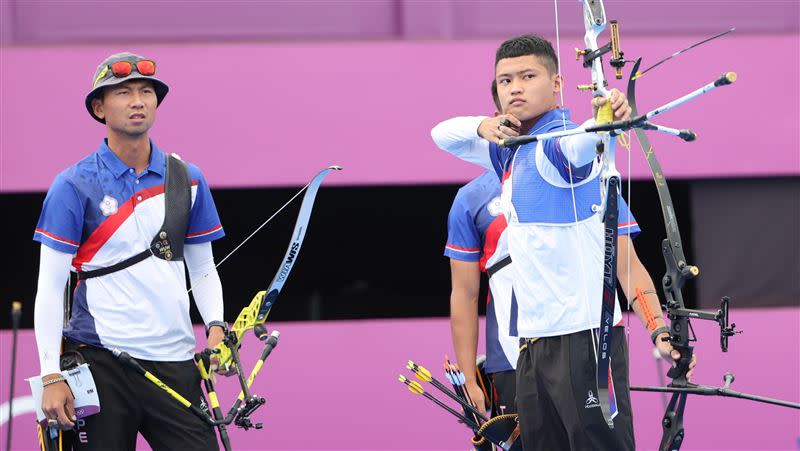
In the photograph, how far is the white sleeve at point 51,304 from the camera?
11.6 feet

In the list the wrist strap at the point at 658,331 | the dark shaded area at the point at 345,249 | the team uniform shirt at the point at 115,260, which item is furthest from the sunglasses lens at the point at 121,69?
the dark shaded area at the point at 345,249

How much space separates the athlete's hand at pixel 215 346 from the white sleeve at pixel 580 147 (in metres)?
1.31

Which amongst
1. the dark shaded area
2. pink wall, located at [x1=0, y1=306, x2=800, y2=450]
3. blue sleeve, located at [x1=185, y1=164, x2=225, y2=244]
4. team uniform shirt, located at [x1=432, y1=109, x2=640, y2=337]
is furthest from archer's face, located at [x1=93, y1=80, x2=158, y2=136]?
the dark shaded area

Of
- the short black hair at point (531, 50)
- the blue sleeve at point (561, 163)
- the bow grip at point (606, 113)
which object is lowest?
the blue sleeve at point (561, 163)

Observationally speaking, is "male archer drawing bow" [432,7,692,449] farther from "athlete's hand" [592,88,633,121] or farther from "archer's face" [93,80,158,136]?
"archer's face" [93,80,158,136]

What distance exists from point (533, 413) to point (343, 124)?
3.98m

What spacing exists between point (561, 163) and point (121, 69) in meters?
1.42

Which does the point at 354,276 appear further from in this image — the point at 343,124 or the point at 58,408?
the point at 58,408

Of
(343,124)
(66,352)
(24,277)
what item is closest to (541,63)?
(66,352)

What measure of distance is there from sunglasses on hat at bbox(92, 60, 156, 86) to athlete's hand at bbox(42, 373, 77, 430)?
900mm

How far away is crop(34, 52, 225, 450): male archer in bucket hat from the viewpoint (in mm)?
3547

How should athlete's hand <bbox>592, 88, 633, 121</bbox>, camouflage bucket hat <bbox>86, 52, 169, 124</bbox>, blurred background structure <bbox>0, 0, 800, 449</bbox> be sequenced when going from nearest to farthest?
athlete's hand <bbox>592, 88, 633, 121</bbox>
camouflage bucket hat <bbox>86, 52, 169, 124</bbox>
blurred background structure <bbox>0, 0, 800, 449</bbox>

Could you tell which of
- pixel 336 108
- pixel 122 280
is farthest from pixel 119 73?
pixel 336 108

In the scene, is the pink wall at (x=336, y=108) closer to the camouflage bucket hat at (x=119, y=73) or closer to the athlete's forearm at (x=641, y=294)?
the camouflage bucket hat at (x=119, y=73)
